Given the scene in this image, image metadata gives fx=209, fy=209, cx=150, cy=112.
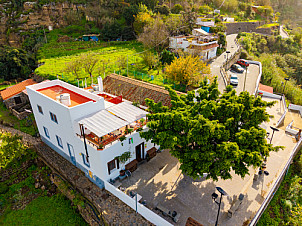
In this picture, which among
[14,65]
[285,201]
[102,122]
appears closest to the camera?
[102,122]

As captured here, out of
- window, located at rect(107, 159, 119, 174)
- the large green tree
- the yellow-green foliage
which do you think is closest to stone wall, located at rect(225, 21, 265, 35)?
the yellow-green foliage

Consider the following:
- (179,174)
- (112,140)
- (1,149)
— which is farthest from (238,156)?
(1,149)

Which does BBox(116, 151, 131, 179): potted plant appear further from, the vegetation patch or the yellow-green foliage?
the yellow-green foliage

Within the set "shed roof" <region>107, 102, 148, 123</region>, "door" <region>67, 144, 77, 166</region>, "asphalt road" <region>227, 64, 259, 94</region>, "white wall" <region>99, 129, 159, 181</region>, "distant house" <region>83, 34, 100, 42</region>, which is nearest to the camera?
"white wall" <region>99, 129, 159, 181</region>

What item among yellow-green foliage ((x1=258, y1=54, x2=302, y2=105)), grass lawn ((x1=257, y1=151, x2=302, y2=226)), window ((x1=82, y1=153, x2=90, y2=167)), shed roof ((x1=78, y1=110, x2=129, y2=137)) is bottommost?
grass lawn ((x1=257, y1=151, x2=302, y2=226))

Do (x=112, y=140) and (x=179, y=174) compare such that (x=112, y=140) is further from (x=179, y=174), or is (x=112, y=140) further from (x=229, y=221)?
(x=229, y=221)

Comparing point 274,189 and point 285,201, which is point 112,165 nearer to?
point 274,189

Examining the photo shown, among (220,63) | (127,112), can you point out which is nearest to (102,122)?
(127,112)
